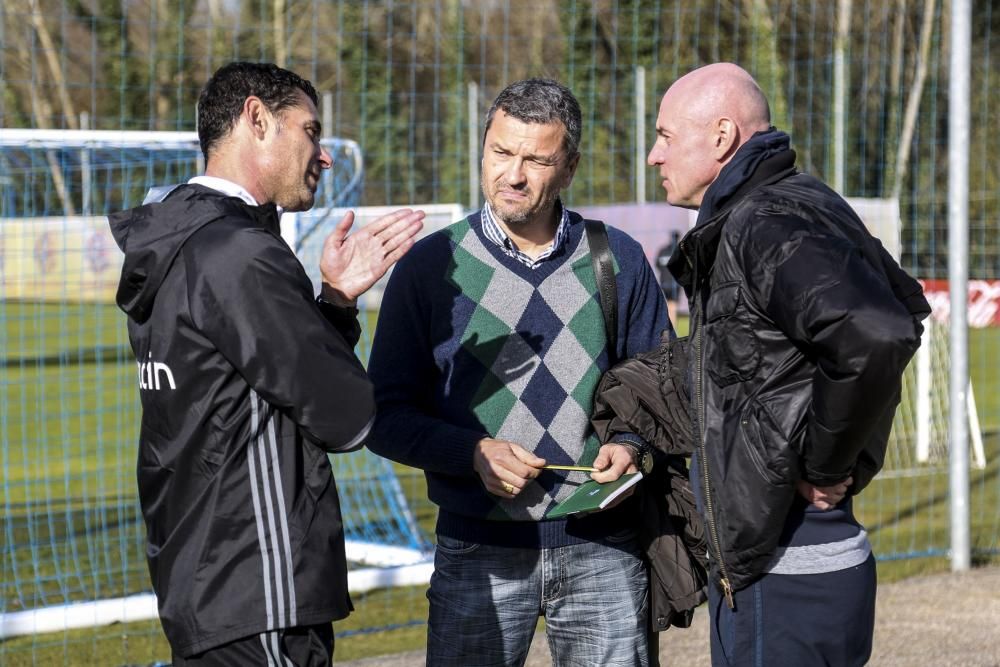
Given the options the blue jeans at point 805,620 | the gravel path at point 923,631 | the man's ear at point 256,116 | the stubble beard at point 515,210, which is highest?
the man's ear at point 256,116

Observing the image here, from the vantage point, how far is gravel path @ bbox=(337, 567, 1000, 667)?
18.5 ft

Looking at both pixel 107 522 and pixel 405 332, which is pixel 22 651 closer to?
pixel 107 522

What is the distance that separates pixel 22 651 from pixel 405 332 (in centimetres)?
367

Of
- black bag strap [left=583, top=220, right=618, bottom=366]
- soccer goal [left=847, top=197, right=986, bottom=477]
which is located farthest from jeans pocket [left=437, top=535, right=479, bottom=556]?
soccer goal [left=847, top=197, right=986, bottom=477]

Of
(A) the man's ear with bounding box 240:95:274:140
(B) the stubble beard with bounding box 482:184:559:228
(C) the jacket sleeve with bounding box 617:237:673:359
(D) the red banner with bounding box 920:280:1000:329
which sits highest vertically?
(A) the man's ear with bounding box 240:95:274:140

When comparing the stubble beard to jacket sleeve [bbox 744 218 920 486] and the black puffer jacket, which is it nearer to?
the black puffer jacket

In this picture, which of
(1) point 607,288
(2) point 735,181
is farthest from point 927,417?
(2) point 735,181

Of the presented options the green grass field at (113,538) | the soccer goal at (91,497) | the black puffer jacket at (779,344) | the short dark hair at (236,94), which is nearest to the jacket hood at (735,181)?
the black puffer jacket at (779,344)

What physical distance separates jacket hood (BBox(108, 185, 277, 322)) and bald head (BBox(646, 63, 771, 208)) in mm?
955

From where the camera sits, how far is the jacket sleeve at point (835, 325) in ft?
8.27

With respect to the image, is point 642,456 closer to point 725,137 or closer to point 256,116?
point 725,137

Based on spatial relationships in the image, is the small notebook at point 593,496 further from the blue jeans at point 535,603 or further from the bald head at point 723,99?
the bald head at point 723,99

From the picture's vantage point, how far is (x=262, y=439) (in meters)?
2.63

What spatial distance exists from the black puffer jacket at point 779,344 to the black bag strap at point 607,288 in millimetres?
456
